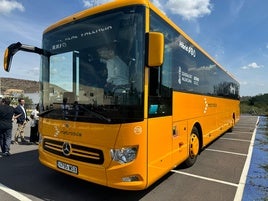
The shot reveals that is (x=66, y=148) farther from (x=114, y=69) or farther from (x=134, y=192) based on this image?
(x=114, y=69)

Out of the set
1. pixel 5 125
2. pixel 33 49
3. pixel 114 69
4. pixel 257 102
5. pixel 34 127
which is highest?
pixel 33 49

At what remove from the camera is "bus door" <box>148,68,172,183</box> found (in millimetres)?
4297

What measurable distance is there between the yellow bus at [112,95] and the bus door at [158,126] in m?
0.02

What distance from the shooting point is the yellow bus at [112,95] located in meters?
4.04

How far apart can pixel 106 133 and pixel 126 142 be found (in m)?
0.35

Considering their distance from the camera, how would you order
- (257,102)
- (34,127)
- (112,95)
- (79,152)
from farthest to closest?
(257,102) < (34,127) < (79,152) < (112,95)

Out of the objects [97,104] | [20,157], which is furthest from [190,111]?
[20,157]

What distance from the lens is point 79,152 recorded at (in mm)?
4492

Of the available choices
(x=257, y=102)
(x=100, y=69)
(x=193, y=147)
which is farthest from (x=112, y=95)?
(x=257, y=102)

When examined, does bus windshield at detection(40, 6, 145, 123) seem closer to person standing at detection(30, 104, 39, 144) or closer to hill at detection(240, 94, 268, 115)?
person standing at detection(30, 104, 39, 144)

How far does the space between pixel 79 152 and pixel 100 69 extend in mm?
1463

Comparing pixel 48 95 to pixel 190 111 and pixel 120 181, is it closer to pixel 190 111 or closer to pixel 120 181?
pixel 120 181

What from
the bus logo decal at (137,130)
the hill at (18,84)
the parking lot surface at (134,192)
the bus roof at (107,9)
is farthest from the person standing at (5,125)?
the hill at (18,84)

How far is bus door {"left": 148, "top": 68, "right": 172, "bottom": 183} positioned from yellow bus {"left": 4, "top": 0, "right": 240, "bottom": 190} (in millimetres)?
17
